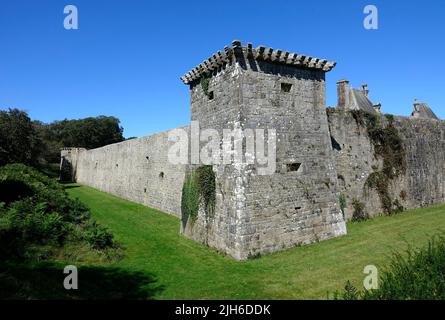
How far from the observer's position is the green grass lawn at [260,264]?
7125 millimetres

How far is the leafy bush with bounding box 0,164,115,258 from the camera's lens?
8812mm

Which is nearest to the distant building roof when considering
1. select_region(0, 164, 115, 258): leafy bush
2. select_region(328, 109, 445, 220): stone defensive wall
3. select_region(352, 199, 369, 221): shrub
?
select_region(328, 109, 445, 220): stone defensive wall

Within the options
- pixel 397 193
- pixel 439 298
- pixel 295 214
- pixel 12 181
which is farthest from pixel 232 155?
pixel 397 193

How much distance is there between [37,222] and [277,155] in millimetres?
7900

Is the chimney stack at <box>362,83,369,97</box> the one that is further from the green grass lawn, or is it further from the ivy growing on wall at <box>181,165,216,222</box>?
the ivy growing on wall at <box>181,165,216,222</box>

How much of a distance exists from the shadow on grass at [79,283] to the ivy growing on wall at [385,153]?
1182 centimetres

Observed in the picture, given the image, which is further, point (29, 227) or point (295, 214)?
point (295, 214)

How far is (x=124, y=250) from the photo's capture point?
10297 millimetres

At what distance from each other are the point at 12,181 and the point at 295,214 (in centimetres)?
1158

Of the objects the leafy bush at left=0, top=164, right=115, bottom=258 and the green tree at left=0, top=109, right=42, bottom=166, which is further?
the green tree at left=0, top=109, right=42, bottom=166

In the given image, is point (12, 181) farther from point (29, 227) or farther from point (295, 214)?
point (295, 214)

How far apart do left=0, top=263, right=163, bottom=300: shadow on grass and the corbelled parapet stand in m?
7.01

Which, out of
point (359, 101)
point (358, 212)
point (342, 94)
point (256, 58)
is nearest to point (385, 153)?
point (358, 212)
